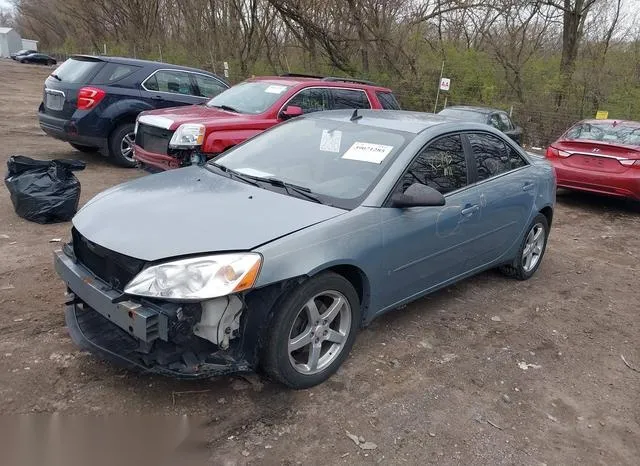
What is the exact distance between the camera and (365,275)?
3311mm

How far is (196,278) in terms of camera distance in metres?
2.65

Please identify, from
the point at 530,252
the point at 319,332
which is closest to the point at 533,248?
the point at 530,252

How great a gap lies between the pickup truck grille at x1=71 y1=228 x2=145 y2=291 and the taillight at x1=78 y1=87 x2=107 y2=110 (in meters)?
5.84

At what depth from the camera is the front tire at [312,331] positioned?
2.89 metres

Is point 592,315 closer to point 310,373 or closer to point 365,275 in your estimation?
point 365,275

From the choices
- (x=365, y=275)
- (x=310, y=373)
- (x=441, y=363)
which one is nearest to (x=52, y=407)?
(x=310, y=373)

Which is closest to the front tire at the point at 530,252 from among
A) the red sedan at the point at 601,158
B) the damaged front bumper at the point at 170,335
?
the damaged front bumper at the point at 170,335

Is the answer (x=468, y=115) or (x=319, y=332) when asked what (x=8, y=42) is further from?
(x=319, y=332)

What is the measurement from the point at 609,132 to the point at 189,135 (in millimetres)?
6638

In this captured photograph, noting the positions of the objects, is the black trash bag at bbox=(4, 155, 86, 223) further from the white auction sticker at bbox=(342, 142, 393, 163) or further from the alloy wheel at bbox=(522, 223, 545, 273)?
the alloy wheel at bbox=(522, 223, 545, 273)

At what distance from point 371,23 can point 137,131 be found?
1426 cm

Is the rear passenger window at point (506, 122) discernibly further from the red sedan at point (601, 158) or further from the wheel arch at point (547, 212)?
the wheel arch at point (547, 212)

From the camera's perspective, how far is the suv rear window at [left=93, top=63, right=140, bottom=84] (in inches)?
337

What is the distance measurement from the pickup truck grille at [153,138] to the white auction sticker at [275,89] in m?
1.66
